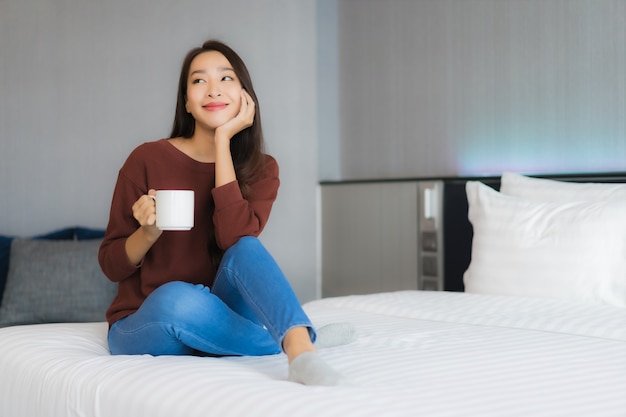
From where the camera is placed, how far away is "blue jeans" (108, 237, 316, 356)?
1.55m

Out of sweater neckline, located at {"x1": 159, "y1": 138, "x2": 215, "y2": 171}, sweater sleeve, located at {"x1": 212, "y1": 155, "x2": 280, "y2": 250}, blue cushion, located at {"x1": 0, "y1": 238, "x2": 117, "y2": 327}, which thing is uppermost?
sweater neckline, located at {"x1": 159, "y1": 138, "x2": 215, "y2": 171}

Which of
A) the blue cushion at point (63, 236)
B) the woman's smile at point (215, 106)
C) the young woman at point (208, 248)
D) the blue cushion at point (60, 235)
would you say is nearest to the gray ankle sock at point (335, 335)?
the young woman at point (208, 248)

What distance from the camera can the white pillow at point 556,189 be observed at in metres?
2.63

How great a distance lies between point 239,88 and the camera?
204 cm

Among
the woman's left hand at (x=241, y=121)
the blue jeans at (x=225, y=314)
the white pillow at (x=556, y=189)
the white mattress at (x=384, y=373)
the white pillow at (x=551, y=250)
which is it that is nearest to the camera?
the white mattress at (x=384, y=373)

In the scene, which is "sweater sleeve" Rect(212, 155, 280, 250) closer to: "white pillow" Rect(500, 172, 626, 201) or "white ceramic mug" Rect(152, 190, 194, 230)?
"white ceramic mug" Rect(152, 190, 194, 230)

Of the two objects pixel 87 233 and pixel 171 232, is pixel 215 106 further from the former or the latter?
pixel 87 233

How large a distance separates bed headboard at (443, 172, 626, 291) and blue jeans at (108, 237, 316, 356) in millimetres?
1713

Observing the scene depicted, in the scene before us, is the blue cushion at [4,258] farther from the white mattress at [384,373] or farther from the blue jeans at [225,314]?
the blue jeans at [225,314]

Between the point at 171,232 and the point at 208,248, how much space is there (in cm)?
10

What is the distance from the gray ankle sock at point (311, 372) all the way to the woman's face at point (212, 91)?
806 millimetres

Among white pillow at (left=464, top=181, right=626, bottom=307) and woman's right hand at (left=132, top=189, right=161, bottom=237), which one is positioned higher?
woman's right hand at (left=132, top=189, right=161, bottom=237)

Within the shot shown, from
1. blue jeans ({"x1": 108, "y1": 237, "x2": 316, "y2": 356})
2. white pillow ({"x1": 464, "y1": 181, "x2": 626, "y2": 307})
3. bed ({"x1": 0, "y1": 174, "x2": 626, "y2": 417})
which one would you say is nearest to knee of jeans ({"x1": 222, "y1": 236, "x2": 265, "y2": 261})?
blue jeans ({"x1": 108, "y1": 237, "x2": 316, "y2": 356})

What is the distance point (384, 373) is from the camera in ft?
4.88
